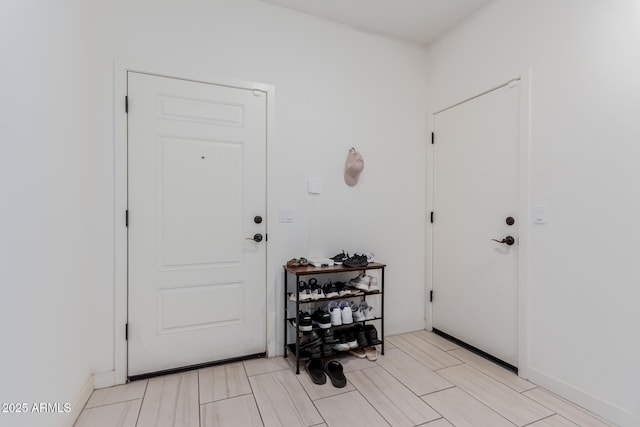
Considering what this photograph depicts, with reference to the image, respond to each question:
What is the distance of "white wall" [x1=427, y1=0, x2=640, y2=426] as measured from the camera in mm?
1611

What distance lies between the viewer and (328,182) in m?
2.58

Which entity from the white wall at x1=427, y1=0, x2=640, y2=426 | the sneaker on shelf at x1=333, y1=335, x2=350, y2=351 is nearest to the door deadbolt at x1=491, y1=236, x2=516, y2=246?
the white wall at x1=427, y1=0, x2=640, y2=426

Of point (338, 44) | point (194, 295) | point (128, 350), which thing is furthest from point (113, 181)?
point (338, 44)

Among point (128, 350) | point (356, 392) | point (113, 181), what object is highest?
point (113, 181)

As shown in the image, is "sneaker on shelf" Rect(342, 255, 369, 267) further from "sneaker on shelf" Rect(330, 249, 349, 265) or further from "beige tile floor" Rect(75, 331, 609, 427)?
"beige tile floor" Rect(75, 331, 609, 427)

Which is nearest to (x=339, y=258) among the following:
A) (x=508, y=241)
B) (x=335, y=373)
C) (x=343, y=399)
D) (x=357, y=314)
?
(x=357, y=314)

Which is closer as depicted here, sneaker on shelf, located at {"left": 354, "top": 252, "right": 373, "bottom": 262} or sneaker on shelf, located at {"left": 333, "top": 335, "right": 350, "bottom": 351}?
sneaker on shelf, located at {"left": 333, "top": 335, "right": 350, "bottom": 351}

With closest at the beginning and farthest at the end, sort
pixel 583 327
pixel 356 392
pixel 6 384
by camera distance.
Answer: pixel 6 384, pixel 583 327, pixel 356 392

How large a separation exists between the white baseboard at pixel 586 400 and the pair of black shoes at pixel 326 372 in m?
1.25

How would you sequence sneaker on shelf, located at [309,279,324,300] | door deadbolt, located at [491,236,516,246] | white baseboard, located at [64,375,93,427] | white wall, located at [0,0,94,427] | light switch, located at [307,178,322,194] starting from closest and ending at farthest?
white wall, located at [0,0,94,427]
white baseboard, located at [64,375,93,427]
door deadbolt, located at [491,236,516,246]
sneaker on shelf, located at [309,279,324,300]
light switch, located at [307,178,322,194]

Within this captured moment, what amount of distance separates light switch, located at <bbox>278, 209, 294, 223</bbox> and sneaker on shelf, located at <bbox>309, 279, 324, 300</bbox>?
1.69ft

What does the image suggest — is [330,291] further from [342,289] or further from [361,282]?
[361,282]

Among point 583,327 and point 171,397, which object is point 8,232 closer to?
point 171,397

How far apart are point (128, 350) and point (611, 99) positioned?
3247mm
